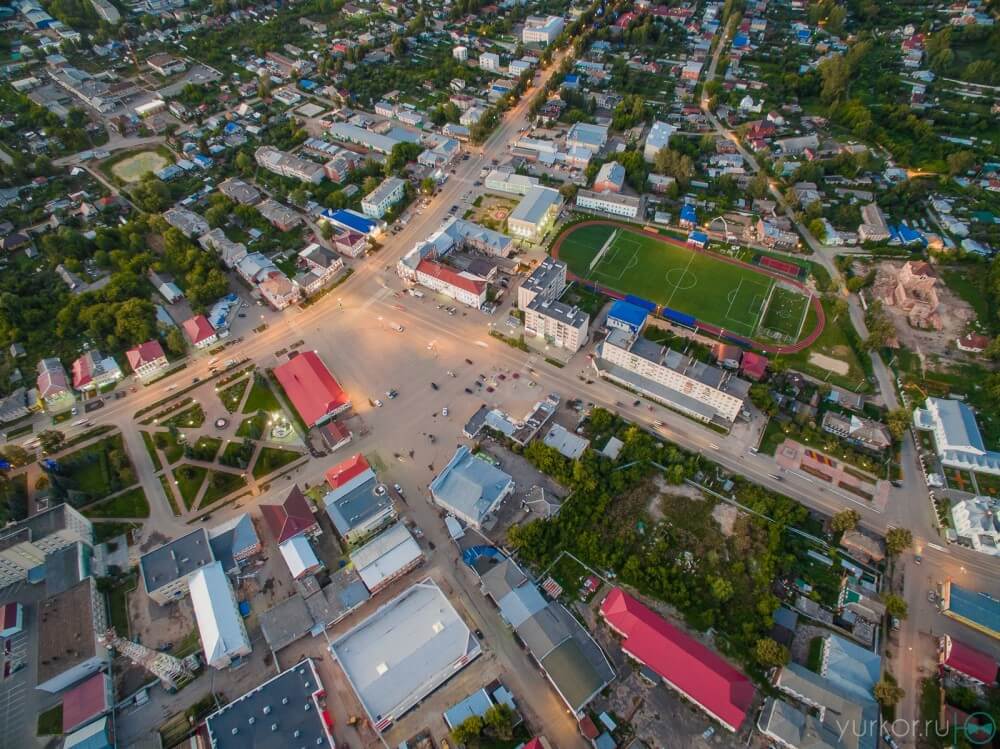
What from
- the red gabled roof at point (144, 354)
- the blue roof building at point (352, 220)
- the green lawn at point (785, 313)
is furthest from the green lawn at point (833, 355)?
the red gabled roof at point (144, 354)

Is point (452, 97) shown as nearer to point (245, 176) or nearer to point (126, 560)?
point (245, 176)

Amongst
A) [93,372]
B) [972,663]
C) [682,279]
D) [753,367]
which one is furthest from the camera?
[682,279]

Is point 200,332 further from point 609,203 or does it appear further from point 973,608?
point 973,608

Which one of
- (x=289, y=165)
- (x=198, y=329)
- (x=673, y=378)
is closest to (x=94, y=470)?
(x=198, y=329)

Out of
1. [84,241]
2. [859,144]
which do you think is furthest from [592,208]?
[84,241]

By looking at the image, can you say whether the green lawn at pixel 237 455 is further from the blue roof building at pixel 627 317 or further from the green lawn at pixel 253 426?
the blue roof building at pixel 627 317

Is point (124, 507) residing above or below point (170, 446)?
below

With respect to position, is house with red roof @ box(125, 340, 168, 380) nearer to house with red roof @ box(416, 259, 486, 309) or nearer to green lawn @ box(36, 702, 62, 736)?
house with red roof @ box(416, 259, 486, 309)

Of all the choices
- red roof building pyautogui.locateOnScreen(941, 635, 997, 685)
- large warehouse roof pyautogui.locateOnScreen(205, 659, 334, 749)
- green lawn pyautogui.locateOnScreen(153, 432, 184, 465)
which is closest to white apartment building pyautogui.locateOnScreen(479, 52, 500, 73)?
green lawn pyautogui.locateOnScreen(153, 432, 184, 465)
